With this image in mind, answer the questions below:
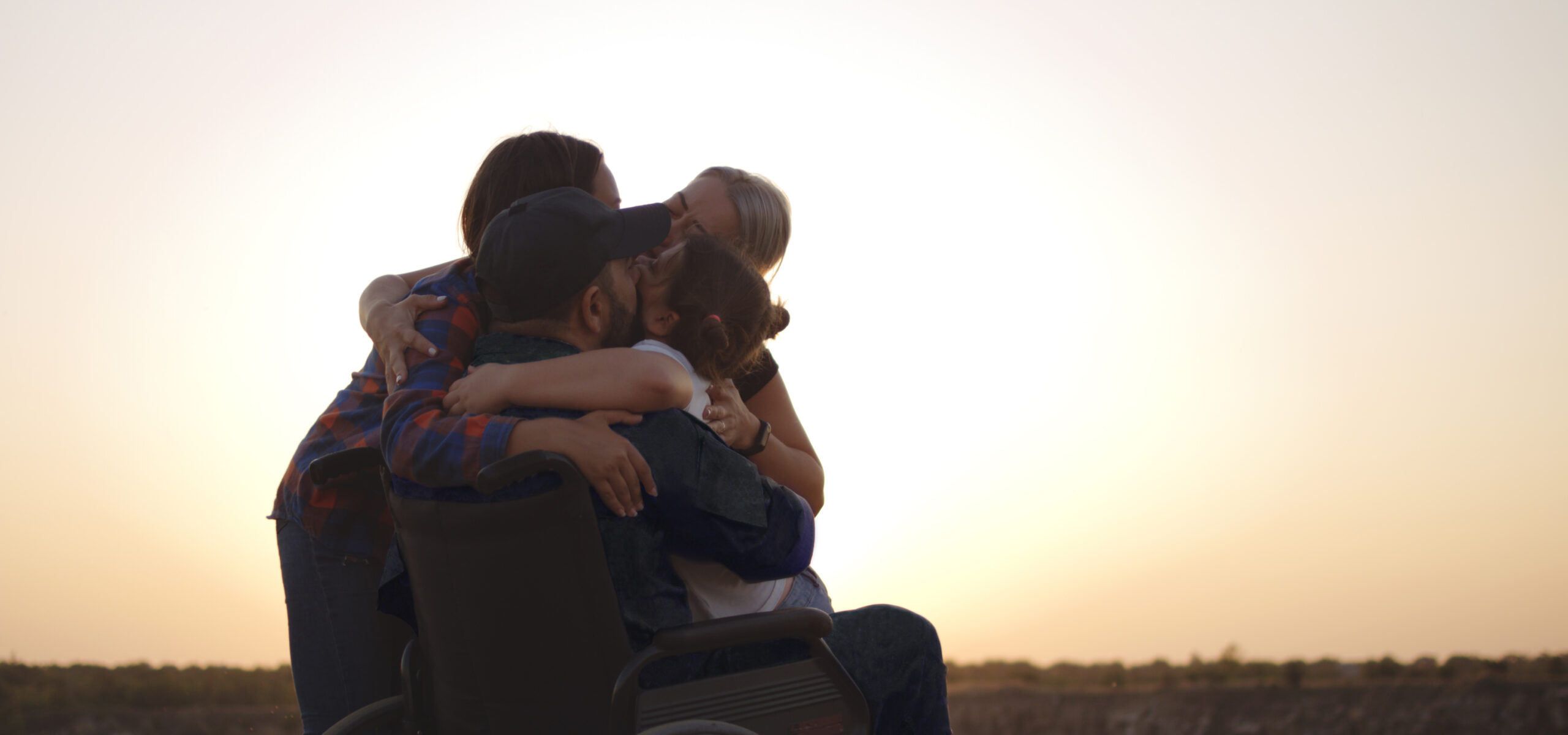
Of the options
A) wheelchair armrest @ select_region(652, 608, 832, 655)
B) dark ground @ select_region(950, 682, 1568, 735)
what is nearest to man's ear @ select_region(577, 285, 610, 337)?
wheelchair armrest @ select_region(652, 608, 832, 655)

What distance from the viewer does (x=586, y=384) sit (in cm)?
140

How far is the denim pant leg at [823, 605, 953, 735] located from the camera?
5.18ft

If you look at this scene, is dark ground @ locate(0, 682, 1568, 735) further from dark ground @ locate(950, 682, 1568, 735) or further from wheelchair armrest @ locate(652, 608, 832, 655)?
wheelchair armrest @ locate(652, 608, 832, 655)

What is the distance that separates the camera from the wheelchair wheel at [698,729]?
1338 mm

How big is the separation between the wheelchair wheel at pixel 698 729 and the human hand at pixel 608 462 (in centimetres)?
30

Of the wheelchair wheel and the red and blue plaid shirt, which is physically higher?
the red and blue plaid shirt

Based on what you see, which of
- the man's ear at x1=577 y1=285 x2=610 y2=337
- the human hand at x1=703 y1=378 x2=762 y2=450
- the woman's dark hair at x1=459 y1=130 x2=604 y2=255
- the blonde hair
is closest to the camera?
the man's ear at x1=577 y1=285 x2=610 y2=337

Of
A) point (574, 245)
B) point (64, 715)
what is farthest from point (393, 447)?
point (64, 715)

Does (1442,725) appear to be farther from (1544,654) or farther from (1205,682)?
(1205,682)

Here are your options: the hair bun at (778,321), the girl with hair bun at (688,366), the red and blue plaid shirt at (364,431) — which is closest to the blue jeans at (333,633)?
the red and blue plaid shirt at (364,431)

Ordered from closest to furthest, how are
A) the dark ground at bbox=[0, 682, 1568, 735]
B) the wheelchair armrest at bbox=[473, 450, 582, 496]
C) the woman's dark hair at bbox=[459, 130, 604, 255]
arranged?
1. the wheelchair armrest at bbox=[473, 450, 582, 496]
2. the woman's dark hair at bbox=[459, 130, 604, 255]
3. the dark ground at bbox=[0, 682, 1568, 735]

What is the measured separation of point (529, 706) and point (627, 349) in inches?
21.7

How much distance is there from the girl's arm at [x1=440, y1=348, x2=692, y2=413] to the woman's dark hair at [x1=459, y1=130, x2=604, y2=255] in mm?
466

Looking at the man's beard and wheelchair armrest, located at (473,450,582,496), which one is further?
the man's beard
